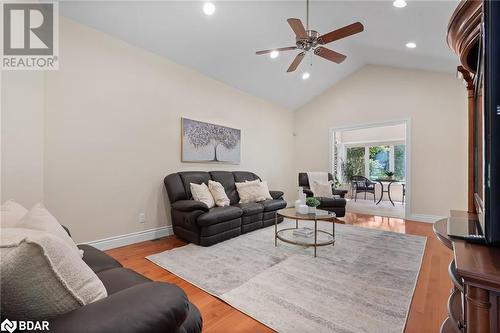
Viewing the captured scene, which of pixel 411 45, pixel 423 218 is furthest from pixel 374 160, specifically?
pixel 411 45

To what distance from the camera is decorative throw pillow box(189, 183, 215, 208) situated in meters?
3.62

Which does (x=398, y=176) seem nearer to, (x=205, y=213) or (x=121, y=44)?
(x=205, y=213)

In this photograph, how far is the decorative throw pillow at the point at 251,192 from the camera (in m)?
4.32

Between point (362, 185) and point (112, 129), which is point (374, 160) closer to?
point (362, 185)

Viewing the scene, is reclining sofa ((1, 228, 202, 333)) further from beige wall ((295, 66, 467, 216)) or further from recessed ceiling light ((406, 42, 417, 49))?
beige wall ((295, 66, 467, 216))

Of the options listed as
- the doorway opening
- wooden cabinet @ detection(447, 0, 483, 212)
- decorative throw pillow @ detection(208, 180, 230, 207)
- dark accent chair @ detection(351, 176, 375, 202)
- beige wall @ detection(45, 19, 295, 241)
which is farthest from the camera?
the doorway opening

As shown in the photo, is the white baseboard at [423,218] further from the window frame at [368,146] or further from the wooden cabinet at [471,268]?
the wooden cabinet at [471,268]

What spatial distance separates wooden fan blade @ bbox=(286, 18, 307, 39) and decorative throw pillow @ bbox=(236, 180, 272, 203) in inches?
103

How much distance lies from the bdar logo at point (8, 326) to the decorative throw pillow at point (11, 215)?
2.55 ft

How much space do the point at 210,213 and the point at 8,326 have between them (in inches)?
101

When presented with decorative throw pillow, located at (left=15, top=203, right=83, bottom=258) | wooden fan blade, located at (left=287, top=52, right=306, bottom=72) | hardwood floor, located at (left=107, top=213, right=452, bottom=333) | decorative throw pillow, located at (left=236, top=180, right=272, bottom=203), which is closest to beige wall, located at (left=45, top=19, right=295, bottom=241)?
hardwood floor, located at (left=107, top=213, right=452, bottom=333)

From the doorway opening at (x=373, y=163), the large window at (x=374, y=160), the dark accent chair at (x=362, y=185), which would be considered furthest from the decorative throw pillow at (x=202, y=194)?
the large window at (x=374, y=160)

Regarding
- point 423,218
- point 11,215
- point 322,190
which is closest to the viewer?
point 11,215

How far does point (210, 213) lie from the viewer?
10.6ft
